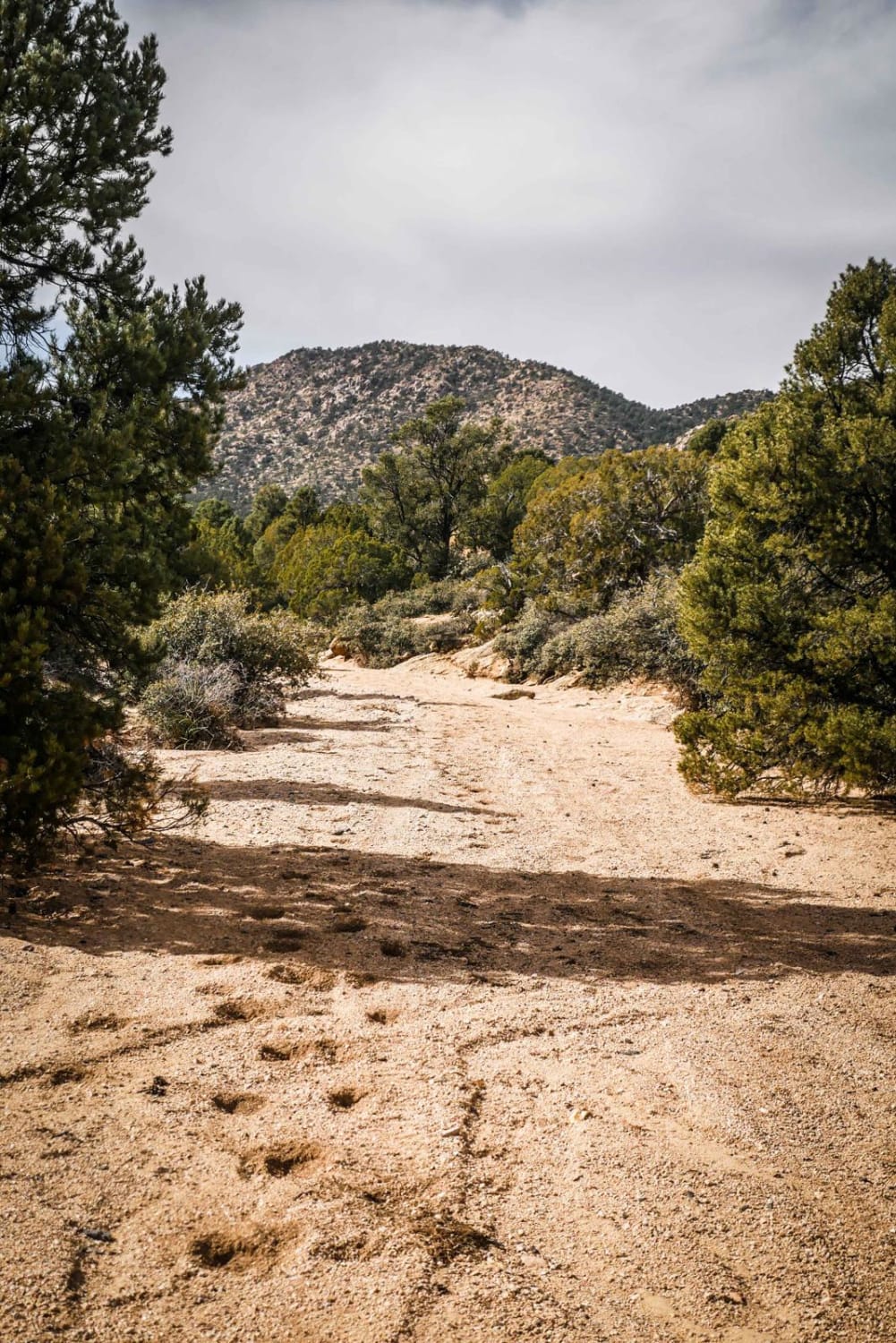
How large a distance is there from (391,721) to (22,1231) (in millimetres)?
12449

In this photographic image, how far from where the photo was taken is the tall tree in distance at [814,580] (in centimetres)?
780

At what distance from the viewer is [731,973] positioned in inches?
179

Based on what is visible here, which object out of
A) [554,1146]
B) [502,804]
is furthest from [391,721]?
[554,1146]

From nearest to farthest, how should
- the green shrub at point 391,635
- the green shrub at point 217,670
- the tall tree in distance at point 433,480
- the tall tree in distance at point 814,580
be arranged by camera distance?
1. the tall tree in distance at point 814,580
2. the green shrub at point 217,670
3. the green shrub at point 391,635
4. the tall tree in distance at point 433,480

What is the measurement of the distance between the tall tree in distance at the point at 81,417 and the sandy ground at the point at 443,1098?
1113mm

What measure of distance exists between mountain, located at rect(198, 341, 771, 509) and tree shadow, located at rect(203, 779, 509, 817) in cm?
5969

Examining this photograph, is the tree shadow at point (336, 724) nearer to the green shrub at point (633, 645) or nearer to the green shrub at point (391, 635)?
the green shrub at point (633, 645)

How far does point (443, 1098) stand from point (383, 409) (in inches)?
3561

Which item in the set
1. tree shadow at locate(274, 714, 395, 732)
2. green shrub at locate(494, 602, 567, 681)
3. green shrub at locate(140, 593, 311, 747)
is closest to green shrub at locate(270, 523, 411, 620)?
green shrub at locate(494, 602, 567, 681)

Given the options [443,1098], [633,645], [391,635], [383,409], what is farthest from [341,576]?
[383,409]

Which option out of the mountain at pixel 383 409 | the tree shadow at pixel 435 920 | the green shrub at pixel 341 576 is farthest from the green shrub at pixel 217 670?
the mountain at pixel 383 409

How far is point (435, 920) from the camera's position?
5.16 meters

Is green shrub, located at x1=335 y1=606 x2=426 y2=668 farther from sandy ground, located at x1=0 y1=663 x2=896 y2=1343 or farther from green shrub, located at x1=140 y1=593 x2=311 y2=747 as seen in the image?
sandy ground, located at x1=0 y1=663 x2=896 y2=1343

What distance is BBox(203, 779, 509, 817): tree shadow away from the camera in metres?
Result: 8.17
